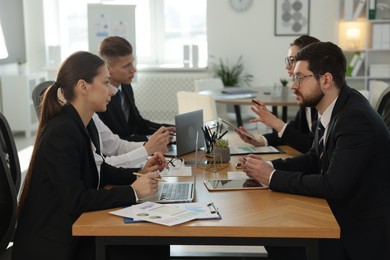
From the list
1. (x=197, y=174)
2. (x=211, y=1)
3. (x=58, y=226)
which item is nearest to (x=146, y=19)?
(x=211, y=1)

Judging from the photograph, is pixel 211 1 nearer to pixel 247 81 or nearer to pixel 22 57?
pixel 247 81

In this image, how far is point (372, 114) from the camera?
7.47ft

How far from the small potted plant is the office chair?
3.22ft

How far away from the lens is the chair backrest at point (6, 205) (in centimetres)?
234

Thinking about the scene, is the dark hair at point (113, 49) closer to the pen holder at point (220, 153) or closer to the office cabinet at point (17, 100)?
the pen holder at point (220, 153)

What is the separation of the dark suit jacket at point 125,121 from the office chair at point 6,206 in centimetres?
124

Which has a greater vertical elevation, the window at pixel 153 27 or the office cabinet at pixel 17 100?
the window at pixel 153 27

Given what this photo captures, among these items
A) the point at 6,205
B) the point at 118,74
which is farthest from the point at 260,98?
the point at 6,205

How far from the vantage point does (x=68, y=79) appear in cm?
237

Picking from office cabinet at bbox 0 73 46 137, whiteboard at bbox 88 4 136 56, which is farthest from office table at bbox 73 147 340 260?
whiteboard at bbox 88 4 136 56

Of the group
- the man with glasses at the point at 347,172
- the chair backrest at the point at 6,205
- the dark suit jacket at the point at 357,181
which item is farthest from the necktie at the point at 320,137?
the chair backrest at the point at 6,205

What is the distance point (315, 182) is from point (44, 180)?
1.02 m

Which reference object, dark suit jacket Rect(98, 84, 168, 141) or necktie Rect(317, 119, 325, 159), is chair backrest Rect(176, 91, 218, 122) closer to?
dark suit jacket Rect(98, 84, 168, 141)

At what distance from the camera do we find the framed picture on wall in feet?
25.9
